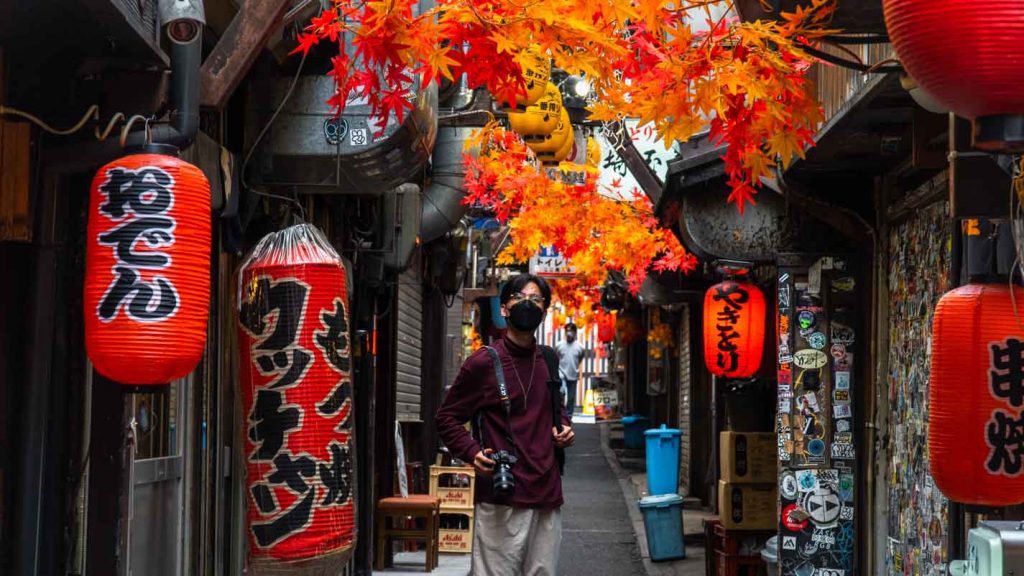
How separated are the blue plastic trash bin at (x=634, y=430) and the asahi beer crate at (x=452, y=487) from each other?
53.6 feet

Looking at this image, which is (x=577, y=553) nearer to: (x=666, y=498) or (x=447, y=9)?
(x=666, y=498)

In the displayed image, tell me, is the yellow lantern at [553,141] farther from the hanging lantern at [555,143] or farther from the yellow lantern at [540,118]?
the yellow lantern at [540,118]

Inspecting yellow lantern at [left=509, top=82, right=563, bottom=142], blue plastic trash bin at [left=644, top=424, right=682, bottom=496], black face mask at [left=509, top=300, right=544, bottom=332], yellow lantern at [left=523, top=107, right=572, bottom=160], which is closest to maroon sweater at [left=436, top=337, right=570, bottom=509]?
black face mask at [left=509, top=300, right=544, bottom=332]

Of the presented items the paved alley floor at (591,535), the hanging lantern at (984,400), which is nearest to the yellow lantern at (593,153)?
the paved alley floor at (591,535)

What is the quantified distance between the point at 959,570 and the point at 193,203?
142 inches

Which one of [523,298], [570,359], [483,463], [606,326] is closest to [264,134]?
[523,298]

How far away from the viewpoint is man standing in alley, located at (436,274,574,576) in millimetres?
→ 8453

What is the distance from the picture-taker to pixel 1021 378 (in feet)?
20.7

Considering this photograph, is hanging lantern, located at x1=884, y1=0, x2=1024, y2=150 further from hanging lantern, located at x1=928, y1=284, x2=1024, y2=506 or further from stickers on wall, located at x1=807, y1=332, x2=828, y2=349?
stickers on wall, located at x1=807, y1=332, x2=828, y2=349

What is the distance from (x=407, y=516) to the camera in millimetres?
15188

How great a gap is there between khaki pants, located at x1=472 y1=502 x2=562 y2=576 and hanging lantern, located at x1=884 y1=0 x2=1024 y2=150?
4485mm

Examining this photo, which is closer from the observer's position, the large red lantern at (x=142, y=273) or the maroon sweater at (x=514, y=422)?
the large red lantern at (x=142, y=273)

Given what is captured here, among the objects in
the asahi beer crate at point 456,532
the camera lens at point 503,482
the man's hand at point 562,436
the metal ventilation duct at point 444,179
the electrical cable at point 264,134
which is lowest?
the asahi beer crate at point 456,532

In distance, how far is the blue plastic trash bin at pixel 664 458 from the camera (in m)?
21.2
